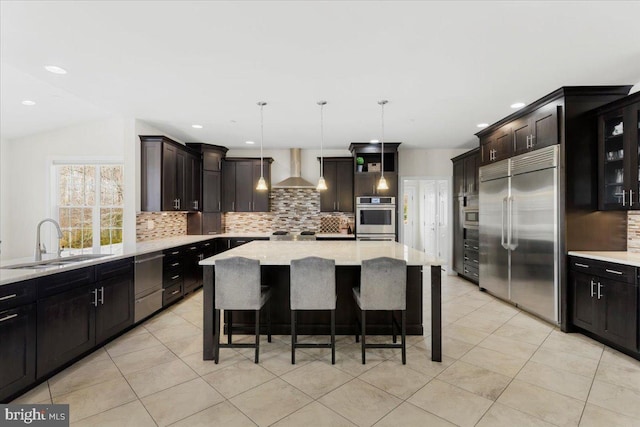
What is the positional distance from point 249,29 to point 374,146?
12.8 ft

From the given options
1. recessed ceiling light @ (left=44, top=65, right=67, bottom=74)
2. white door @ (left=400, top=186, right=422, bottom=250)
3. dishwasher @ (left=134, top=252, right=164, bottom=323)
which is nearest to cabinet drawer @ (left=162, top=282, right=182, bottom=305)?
dishwasher @ (left=134, top=252, right=164, bottom=323)

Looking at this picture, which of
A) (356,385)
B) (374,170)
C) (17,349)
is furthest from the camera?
(374,170)

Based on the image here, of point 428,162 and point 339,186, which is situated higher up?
point 428,162

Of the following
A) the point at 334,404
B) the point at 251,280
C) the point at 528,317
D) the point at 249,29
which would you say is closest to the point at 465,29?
the point at 249,29

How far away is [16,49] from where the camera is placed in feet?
7.93

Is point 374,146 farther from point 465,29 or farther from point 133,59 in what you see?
point 133,59

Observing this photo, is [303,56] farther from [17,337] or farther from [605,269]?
[605,269]

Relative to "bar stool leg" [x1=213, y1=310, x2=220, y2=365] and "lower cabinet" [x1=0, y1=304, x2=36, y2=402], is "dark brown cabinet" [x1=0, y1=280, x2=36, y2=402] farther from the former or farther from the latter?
"bar stool leg" [x1=213, y1=310, x2=220, y2=365]

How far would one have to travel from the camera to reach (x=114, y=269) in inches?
122

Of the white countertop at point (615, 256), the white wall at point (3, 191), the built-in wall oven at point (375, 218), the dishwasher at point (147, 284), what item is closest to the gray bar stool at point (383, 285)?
the white countertop at point (615, 256)

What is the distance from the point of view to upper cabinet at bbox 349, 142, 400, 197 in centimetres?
575

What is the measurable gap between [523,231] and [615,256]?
96 cm

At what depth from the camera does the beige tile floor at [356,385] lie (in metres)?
1.96

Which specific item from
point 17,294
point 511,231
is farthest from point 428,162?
point 17,294
